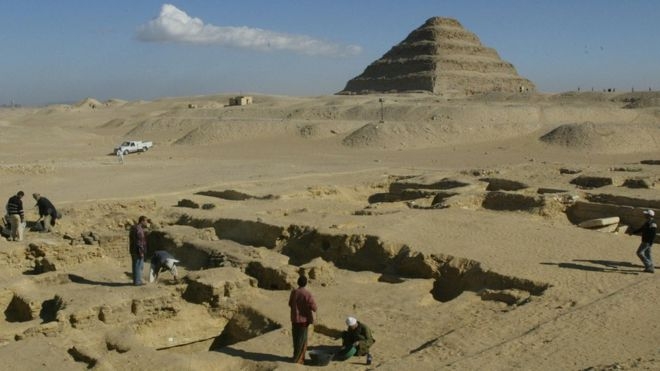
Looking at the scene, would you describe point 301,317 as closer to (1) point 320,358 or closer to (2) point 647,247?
(1) point 320,358

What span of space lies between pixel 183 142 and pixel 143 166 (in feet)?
49.8

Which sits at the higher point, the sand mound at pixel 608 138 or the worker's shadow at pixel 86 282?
the sand mound at pixel 608 138

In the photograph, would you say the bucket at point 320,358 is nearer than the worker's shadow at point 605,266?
Yes

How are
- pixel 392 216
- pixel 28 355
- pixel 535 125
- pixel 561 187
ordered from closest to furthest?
pixel 28 355 < pixel 392 216 < pixel 561 187 < pixel 535 125

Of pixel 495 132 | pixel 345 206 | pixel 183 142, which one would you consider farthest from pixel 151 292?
pixel 183 142

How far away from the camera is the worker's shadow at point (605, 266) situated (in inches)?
398

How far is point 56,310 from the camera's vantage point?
9008 millimetres

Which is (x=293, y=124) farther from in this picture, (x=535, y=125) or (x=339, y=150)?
(x=535, y=125)

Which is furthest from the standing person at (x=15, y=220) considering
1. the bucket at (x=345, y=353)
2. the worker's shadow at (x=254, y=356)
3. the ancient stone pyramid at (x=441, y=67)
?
the ancient stone pyramid at (x=441, y=67)

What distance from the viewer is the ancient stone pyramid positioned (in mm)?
71750

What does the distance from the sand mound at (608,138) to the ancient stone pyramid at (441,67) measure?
105ft

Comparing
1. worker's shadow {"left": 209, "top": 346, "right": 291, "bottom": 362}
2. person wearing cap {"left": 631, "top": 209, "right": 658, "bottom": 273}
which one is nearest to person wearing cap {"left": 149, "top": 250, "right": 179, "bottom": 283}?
worker's shadow {"left": 209, "top": 346, "right": 291, "bottom": 362}

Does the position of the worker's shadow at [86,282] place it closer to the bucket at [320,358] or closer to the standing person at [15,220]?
the standing person at [15,220]

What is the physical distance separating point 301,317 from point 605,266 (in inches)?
216
